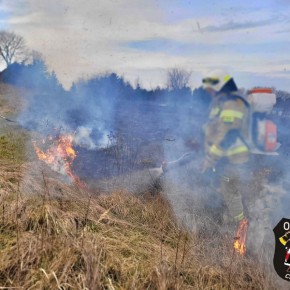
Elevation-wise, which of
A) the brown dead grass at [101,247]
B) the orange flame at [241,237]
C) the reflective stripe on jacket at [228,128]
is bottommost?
the orange flame at [241,237]

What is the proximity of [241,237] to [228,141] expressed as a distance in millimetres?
1750

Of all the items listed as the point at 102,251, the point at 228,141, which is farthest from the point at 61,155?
the point at 102,251

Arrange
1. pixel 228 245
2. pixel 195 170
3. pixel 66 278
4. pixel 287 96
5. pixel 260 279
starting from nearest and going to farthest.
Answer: pixel 66 278, pixel 260 279, pixel 228 245, pixel 287 96, pixel 195 170

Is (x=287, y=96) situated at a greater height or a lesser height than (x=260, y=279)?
greater

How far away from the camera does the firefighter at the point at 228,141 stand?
16.4 feet

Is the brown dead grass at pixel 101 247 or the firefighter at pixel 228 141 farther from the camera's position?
the firefighter at pixel 228 141

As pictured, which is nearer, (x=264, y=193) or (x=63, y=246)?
(x=63, y=246)

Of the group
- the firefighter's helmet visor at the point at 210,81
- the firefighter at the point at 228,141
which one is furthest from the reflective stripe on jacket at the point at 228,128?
the firefighter's helmet visor at the point at 210,81

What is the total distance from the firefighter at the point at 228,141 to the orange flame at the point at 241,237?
113 millimetres

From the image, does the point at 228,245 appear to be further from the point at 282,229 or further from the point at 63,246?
the point at 63,246

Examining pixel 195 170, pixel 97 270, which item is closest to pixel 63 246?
pixel 97 270

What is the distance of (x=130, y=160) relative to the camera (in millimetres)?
8703

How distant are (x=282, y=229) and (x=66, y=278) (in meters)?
2.97

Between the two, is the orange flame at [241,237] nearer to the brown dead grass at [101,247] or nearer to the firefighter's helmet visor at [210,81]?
the brown dead grass at [101,247]
